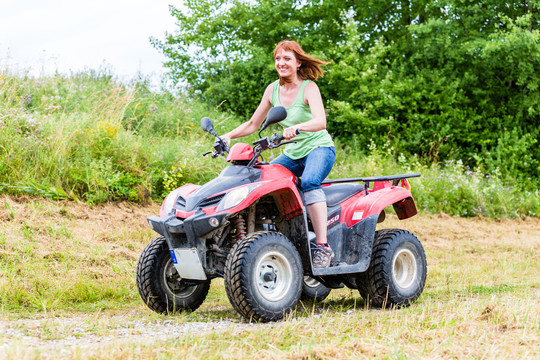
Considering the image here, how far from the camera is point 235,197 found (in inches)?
174

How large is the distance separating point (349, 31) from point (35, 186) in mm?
10811

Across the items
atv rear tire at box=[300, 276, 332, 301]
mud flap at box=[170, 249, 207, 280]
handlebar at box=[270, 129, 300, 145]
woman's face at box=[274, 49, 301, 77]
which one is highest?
woman's face at box=[274, 49, 301, 77]

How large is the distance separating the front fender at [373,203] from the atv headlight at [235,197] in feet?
4.02

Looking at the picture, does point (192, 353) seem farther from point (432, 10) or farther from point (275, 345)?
point (432, 10)

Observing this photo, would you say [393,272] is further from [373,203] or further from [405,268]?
[373,203]

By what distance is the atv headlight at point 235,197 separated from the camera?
4395mm

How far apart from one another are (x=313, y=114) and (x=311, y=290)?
71.2 inches

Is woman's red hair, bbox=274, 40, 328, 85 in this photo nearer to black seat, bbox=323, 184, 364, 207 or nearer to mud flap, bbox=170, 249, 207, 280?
black seat, bbox=323, 184, 364, 207

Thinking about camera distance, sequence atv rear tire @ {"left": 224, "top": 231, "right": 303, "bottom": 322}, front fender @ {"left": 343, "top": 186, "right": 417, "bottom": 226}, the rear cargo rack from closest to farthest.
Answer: atv rear tire @ {"left": 224, "top": 231, "right": 303, "bottom": 322}, front fender @ {"left": 343, "top": 186, "right": 417, "bottom": 226}, the rear cargo rack

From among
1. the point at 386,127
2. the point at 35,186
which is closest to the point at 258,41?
the point at 386,127

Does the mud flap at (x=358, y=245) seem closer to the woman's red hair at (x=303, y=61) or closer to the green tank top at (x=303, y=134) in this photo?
the green tank top at (x=303, y=134)

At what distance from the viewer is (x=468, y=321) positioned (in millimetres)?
4297

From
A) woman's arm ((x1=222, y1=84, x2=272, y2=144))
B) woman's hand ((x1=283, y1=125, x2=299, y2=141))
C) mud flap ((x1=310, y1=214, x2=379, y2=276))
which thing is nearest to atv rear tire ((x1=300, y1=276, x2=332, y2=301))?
mud flap ((x1=310, y1=214, x2=379, y2=276))

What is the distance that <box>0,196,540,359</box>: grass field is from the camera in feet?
11.6
